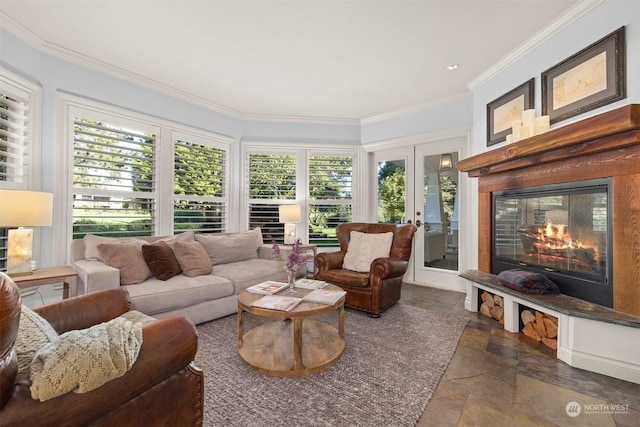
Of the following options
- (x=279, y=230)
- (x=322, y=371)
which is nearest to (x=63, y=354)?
(x=322, y=371)

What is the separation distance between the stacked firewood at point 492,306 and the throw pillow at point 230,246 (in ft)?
9.18

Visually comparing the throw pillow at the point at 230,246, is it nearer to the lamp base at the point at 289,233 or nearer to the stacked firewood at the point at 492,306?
the lamp base at the point at 289,233

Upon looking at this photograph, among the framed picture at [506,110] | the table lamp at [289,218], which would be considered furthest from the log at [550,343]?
the table lamp at [289,218]

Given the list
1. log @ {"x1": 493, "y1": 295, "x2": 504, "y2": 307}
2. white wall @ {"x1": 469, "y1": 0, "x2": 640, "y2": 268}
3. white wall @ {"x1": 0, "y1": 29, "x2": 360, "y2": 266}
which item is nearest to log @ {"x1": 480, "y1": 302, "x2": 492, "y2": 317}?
log @ {"x1": 493, "y1": 295, "x2": 504, "y2": 307}

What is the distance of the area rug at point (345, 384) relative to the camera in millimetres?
1456

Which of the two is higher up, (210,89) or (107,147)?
(210,89)

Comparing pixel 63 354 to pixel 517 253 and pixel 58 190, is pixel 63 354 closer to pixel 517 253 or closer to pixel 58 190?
pixel 58 190

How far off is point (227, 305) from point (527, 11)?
12.0 ft

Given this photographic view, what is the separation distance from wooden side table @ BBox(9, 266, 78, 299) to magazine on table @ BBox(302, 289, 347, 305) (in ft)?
6.27

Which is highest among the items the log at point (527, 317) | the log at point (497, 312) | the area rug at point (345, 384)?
the log at point (527, 317)

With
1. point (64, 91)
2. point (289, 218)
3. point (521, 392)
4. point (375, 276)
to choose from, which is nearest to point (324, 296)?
point (375, 276)

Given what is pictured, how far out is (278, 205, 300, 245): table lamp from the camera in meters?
4.14

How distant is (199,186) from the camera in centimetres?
397

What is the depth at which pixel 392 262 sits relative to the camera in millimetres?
2930
